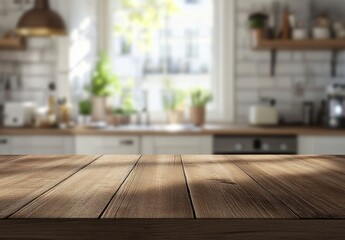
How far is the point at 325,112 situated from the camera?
4.66 m

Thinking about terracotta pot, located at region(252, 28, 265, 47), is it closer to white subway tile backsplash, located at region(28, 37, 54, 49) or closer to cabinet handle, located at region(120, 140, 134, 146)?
cabinet handle, located at region(120, 140, 134, 146)

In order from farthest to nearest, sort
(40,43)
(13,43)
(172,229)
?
(40,43) → (13,43) → (172,229)

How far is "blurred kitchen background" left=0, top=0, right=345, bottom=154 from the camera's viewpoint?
4.44 meters

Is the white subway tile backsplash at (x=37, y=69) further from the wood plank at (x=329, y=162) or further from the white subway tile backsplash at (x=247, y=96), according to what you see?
the wood plank at (x=329, y=162)

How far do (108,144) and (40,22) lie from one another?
3.73 ft

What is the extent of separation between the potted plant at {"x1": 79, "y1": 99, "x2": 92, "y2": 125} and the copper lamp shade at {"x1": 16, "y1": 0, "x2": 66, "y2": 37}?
0.65 metres

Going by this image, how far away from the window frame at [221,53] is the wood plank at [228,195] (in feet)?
10.5

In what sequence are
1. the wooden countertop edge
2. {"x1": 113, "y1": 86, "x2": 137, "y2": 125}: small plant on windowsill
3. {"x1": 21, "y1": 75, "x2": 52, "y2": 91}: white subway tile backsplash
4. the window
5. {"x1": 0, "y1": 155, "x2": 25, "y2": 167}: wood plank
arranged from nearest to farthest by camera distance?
{"x1": 0, "y1": 155, "x2": 25, "y2": 167}: wood plank < the wooden countertop edge < {"x1": 113, "y1": 86, "x2": 137, "y2": 125}: small plant on windowsill < {"x1": 21, "y1": 75, "x2": 52, "y2": 91}: white subway tile backsplash < the window

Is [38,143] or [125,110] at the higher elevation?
[125,110]

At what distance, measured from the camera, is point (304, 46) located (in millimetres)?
4555

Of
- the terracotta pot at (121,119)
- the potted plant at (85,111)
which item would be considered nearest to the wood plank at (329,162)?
the terracotta pot at (121,119)

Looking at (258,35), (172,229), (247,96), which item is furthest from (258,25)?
(172,229)

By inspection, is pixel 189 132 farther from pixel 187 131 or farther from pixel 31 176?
pixel 31 176

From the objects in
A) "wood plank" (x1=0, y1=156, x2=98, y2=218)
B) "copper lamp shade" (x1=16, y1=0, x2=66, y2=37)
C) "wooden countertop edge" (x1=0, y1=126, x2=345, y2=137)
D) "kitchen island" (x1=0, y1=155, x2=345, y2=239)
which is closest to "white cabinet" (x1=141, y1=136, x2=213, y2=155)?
"wooden countertop edge" (x1=0, y1=126, x2=345, y2=137)
